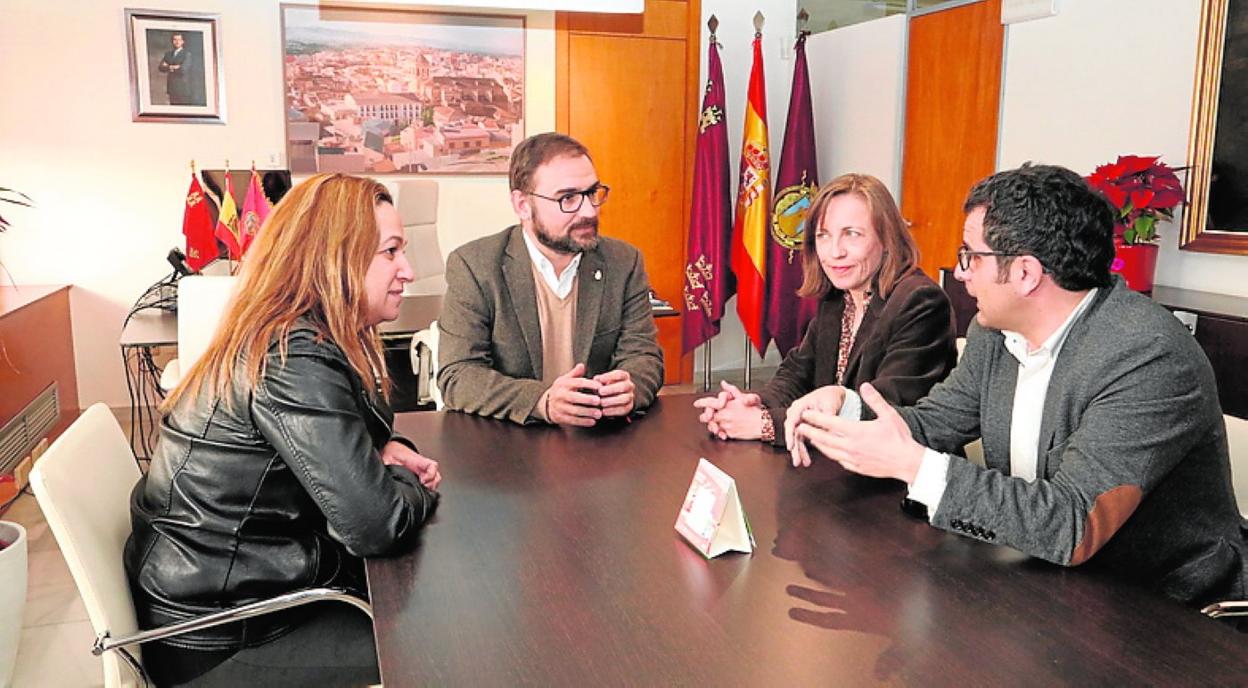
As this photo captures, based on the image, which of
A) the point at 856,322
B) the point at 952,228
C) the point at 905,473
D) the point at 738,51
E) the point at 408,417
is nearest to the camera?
the point at 905,473

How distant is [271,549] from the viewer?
5.02 feet

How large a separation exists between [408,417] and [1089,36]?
3136mm

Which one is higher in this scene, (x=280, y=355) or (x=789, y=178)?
(x=789, y=178)

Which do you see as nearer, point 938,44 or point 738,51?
point 938,44

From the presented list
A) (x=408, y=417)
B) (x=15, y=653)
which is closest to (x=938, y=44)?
(x=408, y=417)

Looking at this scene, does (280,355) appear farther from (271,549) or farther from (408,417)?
(408,417)

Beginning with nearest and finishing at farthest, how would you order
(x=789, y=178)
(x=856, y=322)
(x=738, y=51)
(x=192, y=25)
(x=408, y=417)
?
1. (x=408, y=417)
2. (x=856, y=322)
3. (x=192, y=25)
4. (x=789, y=178)
5. (x=738, y=51)

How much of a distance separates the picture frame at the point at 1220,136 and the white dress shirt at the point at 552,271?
227 cm

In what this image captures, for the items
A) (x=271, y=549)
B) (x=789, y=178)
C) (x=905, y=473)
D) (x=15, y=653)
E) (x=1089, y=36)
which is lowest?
(x=15, y=653)

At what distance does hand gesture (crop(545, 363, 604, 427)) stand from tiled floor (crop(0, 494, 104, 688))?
1.41 metres

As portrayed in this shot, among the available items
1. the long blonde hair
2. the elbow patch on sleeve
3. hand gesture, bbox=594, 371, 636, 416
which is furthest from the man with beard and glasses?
the elbow patch on sleeve

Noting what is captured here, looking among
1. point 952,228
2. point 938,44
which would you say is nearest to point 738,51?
point 938,44

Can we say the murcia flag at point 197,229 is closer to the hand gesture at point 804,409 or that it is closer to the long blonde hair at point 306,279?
the long blonde hair at point 306,279

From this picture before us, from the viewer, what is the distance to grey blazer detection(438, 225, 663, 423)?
228 cm
